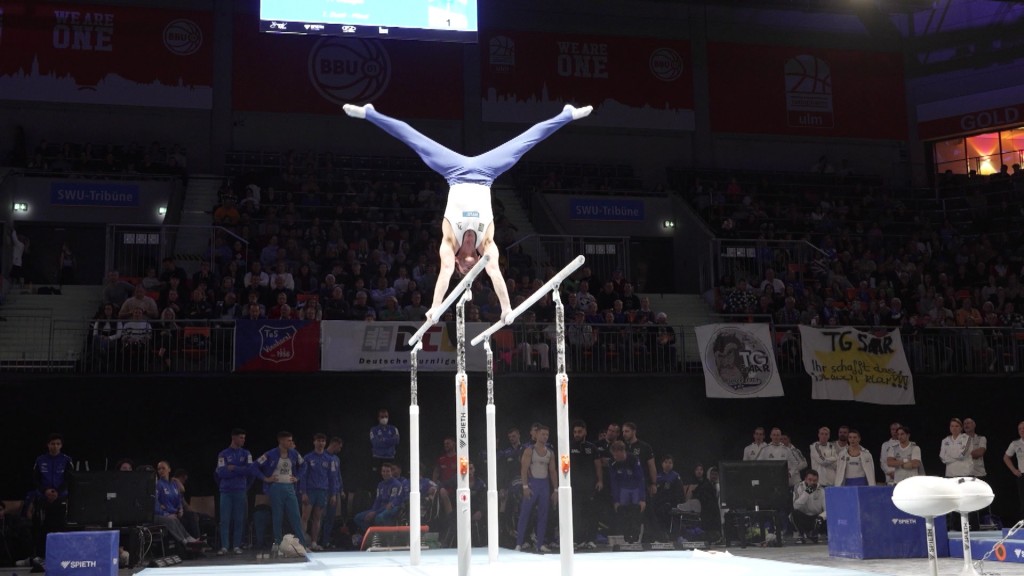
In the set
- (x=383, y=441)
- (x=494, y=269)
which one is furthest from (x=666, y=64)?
(x=494, y=269)

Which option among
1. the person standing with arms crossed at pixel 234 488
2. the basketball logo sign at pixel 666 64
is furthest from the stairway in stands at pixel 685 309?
the person standing with arms crossed at pixel 234 488

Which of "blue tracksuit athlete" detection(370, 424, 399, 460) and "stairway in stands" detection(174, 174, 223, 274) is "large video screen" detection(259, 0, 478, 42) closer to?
"stairway in stands" detection(174, 174, 223, 274)

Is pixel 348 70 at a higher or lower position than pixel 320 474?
higher

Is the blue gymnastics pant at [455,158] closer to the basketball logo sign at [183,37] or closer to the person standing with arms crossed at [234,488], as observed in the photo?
the person standing with arms crossed at [234,488]

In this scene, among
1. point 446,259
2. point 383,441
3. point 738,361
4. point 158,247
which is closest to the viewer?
point 446,259

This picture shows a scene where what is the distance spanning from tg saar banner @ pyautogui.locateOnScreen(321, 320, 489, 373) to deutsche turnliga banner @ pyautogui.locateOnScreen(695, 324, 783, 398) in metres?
3.63

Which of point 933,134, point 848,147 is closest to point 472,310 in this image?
point 848,147

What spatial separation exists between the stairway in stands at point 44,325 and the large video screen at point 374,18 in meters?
5.27

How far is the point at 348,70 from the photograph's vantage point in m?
24.5

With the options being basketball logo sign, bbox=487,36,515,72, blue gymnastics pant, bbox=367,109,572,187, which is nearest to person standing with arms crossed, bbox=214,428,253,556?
blue gymnastics pant, bbox=367,109,572,187

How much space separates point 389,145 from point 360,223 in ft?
18.0

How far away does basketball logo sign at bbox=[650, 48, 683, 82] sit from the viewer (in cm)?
2670

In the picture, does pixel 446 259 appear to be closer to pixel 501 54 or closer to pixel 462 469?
pixel 462 469

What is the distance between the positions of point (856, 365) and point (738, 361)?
2.04m
